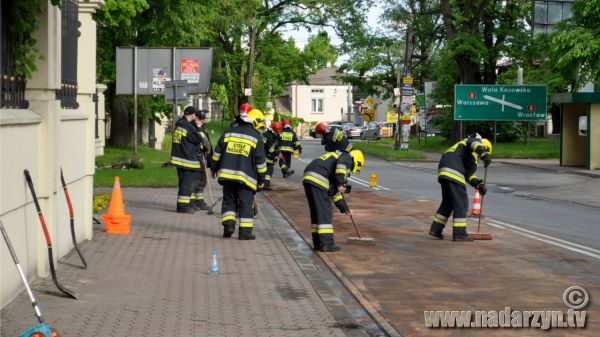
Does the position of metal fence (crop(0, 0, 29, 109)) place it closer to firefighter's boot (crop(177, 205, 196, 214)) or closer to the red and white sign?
firefighter's boot (crop(177, 205, 196, 214))

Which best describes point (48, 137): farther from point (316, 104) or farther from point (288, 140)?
point (316, 104)

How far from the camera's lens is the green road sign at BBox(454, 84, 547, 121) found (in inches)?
1743

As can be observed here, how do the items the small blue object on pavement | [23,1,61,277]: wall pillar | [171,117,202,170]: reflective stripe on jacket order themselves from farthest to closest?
[171,117,202,170]: reflective stripe on jacket
[23,1,61,277]: wall pillar
the small blue object on pavement

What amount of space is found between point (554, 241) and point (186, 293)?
6855 millimetres

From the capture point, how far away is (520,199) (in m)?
23.9

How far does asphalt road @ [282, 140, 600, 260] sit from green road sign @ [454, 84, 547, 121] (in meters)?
4.62

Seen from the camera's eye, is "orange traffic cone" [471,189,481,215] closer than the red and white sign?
Yes

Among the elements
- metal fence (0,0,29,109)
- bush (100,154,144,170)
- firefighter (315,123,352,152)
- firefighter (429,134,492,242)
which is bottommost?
bush (100,154,144,170)

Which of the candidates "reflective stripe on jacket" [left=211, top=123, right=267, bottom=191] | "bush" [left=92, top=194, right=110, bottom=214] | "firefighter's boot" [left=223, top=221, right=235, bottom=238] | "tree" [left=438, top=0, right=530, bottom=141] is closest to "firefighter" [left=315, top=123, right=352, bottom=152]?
"reflective stripe on jacket" [left=211, top=123, right=267, bottom=191]

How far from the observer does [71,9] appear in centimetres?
1290

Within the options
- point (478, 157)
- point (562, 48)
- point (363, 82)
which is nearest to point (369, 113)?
point (363, 82)

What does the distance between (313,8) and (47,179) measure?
52.4 m

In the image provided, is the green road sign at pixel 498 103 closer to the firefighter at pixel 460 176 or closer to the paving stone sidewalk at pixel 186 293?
the firefighter at pixel 460 176

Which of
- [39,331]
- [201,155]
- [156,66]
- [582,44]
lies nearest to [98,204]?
[201,155]
